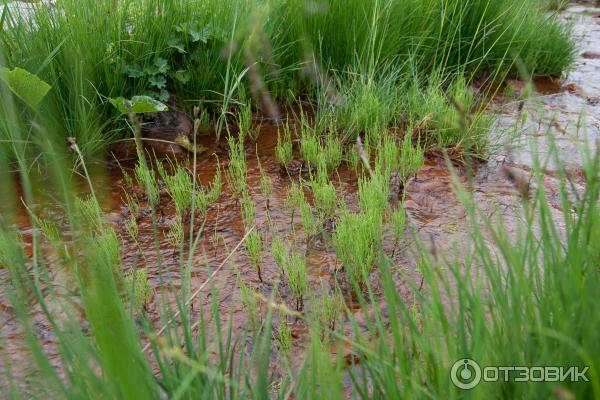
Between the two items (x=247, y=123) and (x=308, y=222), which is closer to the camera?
(x=308, y=222)

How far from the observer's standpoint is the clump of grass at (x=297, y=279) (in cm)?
186

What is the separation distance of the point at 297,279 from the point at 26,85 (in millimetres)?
1478

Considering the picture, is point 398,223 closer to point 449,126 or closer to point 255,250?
point 255,250

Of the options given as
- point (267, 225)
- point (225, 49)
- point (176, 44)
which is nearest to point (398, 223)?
point (267, 225)

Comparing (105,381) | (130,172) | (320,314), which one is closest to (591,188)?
(320,314)

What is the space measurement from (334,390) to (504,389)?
357 mm

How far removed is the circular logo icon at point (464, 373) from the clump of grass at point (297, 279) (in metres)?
0.86

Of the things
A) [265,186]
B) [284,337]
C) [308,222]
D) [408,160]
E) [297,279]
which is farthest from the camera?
[408,160]

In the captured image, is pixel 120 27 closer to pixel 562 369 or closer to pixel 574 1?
pixel 562 369

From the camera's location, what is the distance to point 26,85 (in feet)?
7.91

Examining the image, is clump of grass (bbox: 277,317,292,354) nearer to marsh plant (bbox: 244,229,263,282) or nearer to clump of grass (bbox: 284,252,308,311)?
clump of grass (bbox: 284,252,308,311)

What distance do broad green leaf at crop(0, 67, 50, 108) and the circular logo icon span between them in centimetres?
208

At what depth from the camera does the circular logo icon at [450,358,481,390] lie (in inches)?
39.8

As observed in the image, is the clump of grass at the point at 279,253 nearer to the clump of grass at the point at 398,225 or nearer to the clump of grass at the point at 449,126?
the clump of grass at the point at 398,225
